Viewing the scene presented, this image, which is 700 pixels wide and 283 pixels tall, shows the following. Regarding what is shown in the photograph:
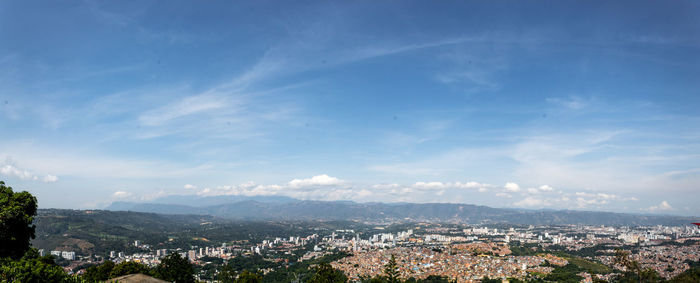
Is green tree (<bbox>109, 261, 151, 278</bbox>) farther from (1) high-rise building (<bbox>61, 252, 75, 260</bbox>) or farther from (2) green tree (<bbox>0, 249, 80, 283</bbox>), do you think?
(1) high-rise building (<bbox>61, 252, 75, 260</bbox>)

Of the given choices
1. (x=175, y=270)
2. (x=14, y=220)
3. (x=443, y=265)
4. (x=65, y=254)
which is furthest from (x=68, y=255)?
(x=443, y=265)

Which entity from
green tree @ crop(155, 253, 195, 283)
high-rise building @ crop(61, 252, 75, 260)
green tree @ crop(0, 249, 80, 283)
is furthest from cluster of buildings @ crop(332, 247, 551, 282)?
high-rise building @ crop(61, 252, 75, 260)

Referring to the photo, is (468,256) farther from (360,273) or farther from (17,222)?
(17,222)

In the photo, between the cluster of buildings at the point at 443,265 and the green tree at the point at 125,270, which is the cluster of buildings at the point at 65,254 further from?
the green tree at the point at 125,270

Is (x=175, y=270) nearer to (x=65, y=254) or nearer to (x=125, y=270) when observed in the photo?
(x=125, y=270)

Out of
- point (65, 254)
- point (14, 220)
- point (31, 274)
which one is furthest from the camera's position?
point (65, 254)

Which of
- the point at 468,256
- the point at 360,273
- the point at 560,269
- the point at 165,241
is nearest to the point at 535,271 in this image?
the point at 560,269
